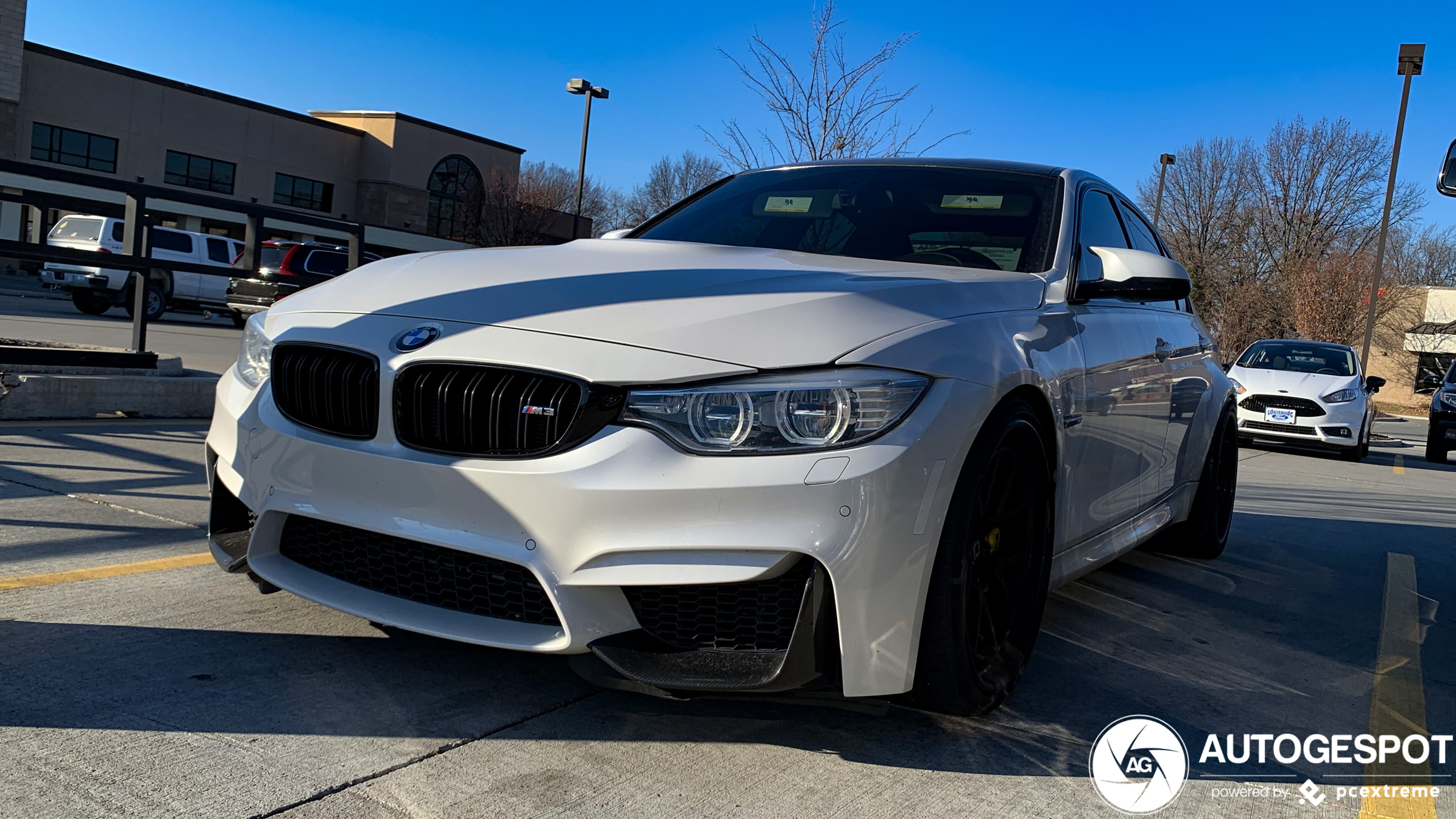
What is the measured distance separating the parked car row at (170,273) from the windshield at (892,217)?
15751mm

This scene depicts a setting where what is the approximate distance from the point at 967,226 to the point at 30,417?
5.38 m

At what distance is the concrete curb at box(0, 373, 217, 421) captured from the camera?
6.39 metres

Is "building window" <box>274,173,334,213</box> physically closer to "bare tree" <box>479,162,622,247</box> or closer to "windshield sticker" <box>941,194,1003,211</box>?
"bare tree" <box>479,162,622,247</box>

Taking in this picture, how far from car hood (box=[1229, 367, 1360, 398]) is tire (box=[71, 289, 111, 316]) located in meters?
Result: 18.5

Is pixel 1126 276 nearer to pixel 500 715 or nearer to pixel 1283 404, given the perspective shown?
pixel 500 715

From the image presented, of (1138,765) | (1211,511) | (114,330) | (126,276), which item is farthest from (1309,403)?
(126,276)

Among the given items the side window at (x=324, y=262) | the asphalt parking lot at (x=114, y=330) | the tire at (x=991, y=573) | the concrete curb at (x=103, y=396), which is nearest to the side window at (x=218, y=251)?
the asphalt parking lot at (x=114, y=330)

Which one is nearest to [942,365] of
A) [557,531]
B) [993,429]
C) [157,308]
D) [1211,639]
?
[993,429]

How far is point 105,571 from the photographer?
362 centimetres

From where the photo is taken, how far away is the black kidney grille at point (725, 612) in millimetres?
2400

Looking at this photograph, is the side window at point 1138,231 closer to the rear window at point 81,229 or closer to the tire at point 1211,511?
the tire at point 1211,511

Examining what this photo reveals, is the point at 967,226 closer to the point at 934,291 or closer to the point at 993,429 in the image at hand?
the point at 934,291

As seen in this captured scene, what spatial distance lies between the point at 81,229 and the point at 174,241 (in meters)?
1.75

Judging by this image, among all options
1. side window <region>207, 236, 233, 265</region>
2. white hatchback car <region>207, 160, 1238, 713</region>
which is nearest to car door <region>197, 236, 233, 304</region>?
side window <region>207, 236, 233, 265</region>
